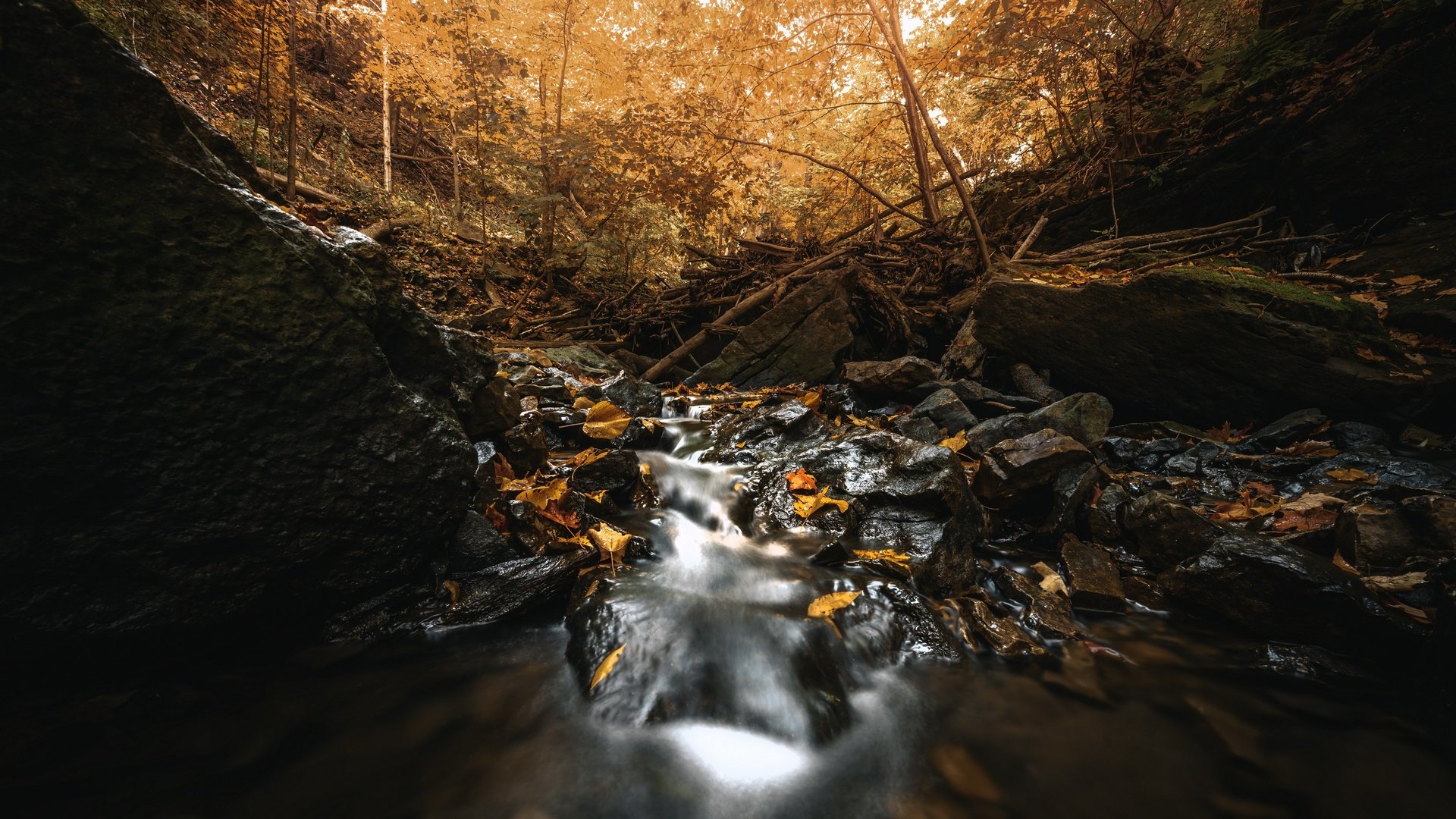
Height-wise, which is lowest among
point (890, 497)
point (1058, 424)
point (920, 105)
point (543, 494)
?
point (890, 497)

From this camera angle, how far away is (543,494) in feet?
9.43

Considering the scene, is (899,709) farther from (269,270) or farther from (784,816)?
(269,270)

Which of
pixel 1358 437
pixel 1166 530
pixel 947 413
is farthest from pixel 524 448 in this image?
pixel 1358 437

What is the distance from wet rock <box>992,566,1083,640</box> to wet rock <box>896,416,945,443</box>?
181cm

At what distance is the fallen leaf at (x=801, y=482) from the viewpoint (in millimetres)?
3607

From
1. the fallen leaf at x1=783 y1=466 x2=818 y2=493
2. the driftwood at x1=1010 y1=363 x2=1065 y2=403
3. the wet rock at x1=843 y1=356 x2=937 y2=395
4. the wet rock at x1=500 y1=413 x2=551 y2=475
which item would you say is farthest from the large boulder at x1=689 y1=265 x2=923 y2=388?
the wet rock at x1=500 y1=413 x2=551 y2=475

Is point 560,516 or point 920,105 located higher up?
point 920,105

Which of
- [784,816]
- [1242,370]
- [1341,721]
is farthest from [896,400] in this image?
[784,816]

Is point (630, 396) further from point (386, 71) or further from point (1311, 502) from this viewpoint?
point (386, 71)

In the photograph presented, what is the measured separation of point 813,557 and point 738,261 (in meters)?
7.41

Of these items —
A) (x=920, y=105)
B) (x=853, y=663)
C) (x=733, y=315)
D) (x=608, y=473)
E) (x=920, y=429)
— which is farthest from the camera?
(x=733, y=315)

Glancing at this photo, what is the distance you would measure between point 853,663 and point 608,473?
2.07 metres

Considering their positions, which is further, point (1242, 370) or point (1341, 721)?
point (1242, 370)

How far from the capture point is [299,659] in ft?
6.38
